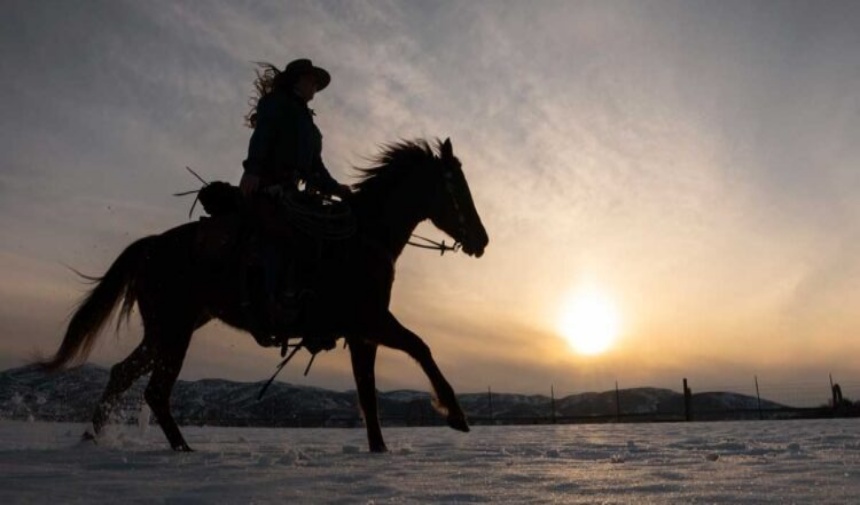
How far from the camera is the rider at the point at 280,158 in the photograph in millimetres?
5359

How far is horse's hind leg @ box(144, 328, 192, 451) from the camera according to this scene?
546cm

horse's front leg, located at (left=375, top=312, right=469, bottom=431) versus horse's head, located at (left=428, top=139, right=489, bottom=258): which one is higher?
horse's head, located at (left=428, top=139, right=489, bottom=258)

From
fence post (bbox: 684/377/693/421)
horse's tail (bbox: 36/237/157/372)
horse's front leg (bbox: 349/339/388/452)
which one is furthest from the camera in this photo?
fence post (bbox: 684/377/693/421)

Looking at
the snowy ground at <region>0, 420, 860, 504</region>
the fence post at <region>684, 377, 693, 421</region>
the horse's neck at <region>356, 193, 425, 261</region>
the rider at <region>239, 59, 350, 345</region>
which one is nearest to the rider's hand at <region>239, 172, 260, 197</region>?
the rider at <region>239, 59, 350, 345</region>

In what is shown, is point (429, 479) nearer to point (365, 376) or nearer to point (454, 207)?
point (365, 376)

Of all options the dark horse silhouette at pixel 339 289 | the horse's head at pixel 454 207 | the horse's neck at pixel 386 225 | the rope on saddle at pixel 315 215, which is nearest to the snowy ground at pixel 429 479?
the dark horse silhouette at pixel 339 289

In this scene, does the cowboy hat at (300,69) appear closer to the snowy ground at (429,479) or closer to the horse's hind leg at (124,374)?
the horse's hind leg at (124,374)

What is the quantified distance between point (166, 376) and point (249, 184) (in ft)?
5.99

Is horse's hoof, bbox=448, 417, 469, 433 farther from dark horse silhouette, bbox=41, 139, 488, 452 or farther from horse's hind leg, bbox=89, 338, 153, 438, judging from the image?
horse's hind leg, bbox=89, 338, 153, 438

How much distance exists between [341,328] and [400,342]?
1.66 ft

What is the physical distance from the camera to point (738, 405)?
135 m

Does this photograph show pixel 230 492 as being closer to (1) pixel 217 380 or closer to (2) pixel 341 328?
(2) pixel 341 328

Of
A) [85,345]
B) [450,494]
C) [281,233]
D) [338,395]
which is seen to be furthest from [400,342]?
[338,395]

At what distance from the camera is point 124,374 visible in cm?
598
